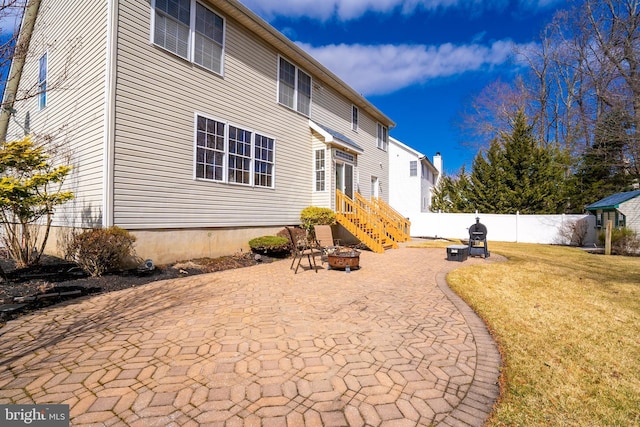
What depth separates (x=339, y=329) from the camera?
3908 millimetres

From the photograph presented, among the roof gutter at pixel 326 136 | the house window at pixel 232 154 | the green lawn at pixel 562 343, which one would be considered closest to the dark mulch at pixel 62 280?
the house window at pixel 232 154

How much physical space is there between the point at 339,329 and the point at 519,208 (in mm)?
19866

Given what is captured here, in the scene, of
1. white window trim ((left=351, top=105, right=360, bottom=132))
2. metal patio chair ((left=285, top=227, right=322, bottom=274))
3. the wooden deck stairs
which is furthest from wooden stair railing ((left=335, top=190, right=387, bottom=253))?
white window trim ((left=351, top=105, right=360, bottom=132))

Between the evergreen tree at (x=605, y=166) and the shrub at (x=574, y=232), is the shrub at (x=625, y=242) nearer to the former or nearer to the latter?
the shrub at (x=574, y=232)

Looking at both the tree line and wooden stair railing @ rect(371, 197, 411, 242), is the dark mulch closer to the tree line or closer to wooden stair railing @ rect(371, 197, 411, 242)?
wooden stair railing @ rect(371, 197, 411, 242)

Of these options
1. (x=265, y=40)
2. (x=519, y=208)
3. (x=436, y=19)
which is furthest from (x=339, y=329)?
(x=519, y=208)

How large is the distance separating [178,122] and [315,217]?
6052 mm

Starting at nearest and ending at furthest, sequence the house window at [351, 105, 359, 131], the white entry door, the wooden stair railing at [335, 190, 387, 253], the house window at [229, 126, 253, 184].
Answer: the house window at [229, 126, 253, 184], the wooden stair railing at [335, 190, 387, 253], the white entry door, the house window at [351, 105, 359, 131]

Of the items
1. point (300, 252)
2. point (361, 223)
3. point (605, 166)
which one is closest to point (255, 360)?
point (300, 252)

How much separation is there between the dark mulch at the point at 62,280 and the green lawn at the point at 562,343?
616 centimetres

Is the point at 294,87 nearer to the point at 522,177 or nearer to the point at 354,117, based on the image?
the point at 354,117

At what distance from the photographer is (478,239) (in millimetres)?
10953

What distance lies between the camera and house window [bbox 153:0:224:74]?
7962mm

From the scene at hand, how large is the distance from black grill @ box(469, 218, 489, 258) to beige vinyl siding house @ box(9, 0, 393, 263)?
18.5 feet
